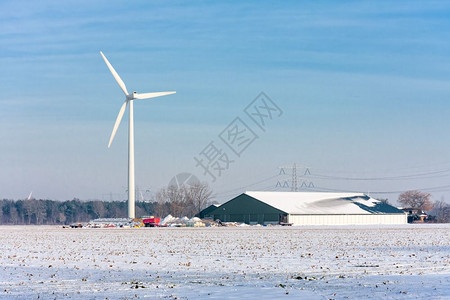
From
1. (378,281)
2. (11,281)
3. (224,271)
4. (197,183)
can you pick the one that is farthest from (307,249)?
(197,183)

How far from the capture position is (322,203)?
12950cm

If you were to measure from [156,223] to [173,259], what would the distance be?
248ft

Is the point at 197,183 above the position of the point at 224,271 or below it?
above

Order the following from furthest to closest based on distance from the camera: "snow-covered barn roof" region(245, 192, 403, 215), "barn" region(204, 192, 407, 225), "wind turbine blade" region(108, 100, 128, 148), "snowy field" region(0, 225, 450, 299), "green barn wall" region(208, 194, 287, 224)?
"snow-covered barn roof" region(245, 192, 403, 215) < "barn" region(204, 192, 407, 225) < "green barn wall" region(208, 194, 287, 224) < "wind turbine blade" region(108, 100, 128, 148) < "snowy field" region(0, 225, 450, 299)

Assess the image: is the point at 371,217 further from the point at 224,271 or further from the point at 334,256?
the point at 224,271

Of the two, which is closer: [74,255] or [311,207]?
[74,255]

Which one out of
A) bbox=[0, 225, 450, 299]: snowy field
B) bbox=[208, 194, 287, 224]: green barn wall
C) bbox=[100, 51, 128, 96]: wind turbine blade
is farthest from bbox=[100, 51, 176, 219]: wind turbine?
bbox=[0, 225, 450, 299]: snowy field

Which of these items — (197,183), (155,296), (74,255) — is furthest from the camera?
(197,183)

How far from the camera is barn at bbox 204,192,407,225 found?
4646 inches

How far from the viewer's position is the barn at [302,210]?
118 m

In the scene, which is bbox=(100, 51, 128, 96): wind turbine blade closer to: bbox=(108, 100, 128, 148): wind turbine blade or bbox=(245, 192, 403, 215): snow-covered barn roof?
bbox=(108, 100, 128, 148): wind turbine blade

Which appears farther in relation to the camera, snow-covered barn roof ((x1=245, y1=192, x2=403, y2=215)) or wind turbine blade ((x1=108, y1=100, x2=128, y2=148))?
snow-covered barn roof ((x1=245, y1=192, x2=403, y2=215))

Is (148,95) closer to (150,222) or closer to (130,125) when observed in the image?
(130,125)

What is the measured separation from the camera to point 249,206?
122 meters
